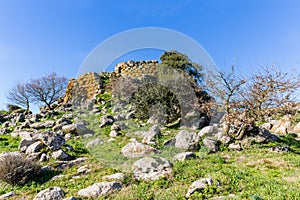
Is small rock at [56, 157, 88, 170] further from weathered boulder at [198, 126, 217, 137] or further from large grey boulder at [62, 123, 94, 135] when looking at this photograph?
weathered boulder at [198, 126, 217, 137]

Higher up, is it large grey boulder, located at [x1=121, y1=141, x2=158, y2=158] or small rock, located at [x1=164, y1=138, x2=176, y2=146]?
small rock, located at [x1=164, y1=138, x2=176, y2=146]

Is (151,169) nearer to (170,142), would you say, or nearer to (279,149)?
(170,142)

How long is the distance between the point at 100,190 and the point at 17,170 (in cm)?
363

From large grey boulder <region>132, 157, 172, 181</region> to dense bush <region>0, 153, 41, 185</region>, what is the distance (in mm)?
3623

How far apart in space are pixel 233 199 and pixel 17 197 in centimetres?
595

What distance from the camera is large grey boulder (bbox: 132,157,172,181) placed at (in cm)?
727

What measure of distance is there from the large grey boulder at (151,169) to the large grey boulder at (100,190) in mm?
999

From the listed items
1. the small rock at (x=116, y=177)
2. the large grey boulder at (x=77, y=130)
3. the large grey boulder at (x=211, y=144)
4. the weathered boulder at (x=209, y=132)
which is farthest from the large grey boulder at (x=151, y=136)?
the large grey boulder at (x=77, y=130)

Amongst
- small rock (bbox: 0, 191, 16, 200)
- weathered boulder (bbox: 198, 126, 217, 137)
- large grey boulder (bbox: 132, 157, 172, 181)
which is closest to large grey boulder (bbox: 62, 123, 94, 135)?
weathered boulder (bbox: 198, 126, 217, 137)

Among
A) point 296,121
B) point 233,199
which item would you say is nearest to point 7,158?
point 233,199

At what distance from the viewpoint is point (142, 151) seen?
33.2 ft

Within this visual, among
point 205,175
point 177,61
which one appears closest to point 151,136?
point 205,175

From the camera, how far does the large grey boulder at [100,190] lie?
6.27 metres

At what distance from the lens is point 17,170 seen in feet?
26.5
